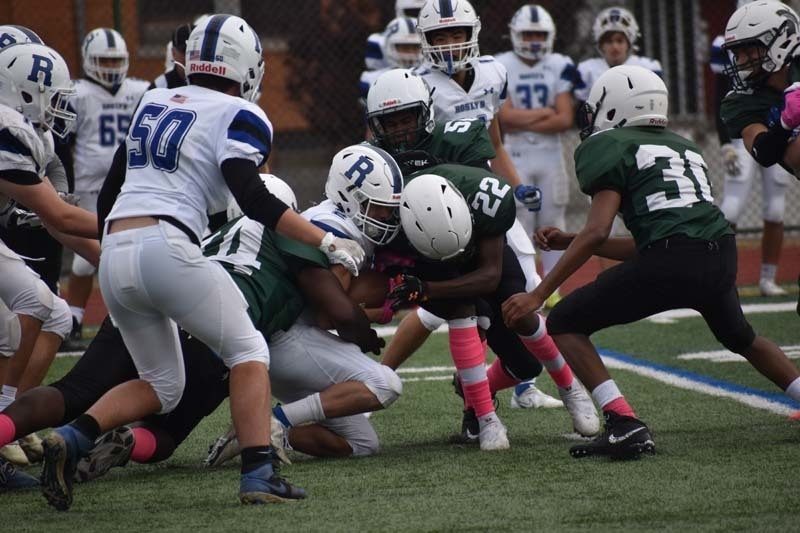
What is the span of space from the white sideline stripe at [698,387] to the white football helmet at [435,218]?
5.65 feet

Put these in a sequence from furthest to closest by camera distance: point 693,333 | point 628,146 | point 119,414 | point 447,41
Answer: point 693,333 < point 447,41 < point 628,146 < point 119,414

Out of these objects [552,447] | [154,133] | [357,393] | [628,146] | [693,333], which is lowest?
[693,333]

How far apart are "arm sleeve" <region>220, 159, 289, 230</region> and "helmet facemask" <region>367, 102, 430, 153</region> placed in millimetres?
1364

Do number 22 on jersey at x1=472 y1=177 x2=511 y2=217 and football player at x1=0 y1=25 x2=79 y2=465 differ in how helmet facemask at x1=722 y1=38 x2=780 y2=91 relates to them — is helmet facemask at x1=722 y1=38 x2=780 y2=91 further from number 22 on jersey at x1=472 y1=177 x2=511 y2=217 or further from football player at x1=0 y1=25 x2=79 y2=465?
football player at x1=0 y1=25 x2=79 y2=465

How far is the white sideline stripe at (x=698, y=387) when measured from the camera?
5520 millimetres

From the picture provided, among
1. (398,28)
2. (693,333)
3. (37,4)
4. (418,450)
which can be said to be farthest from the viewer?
(37,4)

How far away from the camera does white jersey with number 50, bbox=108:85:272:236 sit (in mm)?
4023

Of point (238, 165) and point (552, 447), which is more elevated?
point (238, 165)

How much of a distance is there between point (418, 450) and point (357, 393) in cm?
41

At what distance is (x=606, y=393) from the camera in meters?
4.74

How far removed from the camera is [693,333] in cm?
782

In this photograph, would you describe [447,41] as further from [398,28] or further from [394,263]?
[398,28]

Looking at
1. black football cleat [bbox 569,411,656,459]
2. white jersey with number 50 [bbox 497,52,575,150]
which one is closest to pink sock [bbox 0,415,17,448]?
black football cleat [bbox 569,411,656,459]

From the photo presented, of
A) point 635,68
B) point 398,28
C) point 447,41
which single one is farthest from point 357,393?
point 398,28
